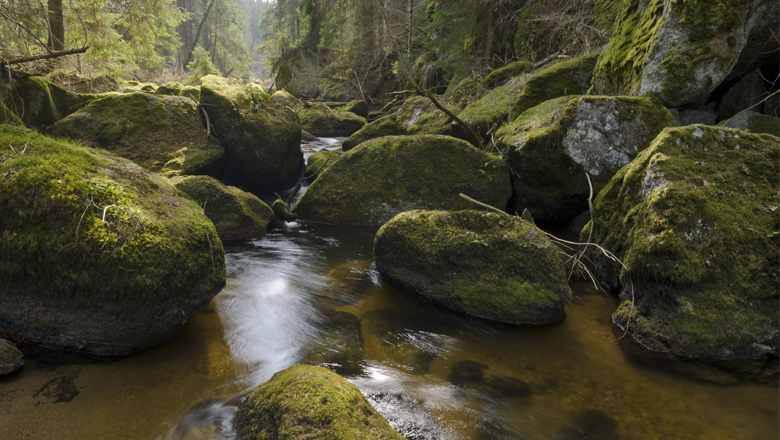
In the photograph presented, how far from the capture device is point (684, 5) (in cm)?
525

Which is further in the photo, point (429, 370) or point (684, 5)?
point (684, 5)

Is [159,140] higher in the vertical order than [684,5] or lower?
lower

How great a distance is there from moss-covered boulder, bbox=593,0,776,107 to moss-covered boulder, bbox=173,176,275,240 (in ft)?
24.7

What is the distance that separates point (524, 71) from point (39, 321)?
11.2 meters

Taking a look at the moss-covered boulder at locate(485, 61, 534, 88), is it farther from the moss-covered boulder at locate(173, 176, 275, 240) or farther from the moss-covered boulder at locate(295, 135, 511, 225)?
the moss-covered boulder at locate(173, 176, 275, 240)

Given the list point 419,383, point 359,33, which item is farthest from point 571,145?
point 359,33

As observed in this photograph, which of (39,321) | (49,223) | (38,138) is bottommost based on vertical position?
(39,321)

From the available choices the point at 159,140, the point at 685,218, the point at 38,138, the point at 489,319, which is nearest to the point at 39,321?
the point at 38,138

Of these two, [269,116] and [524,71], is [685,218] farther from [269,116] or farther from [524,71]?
[269,116]

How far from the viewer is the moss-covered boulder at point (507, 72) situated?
10188 millimetres

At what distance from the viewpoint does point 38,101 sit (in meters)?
7.53

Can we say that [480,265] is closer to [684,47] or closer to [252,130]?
[684,47]

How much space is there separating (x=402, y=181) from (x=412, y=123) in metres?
4.47

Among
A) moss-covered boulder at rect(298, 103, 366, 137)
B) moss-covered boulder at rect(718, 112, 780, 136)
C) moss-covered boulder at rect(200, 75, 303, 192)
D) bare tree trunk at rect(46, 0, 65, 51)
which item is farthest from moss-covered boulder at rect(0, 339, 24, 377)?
moss-covered boulder at rect(298, 103, 366, 137)
